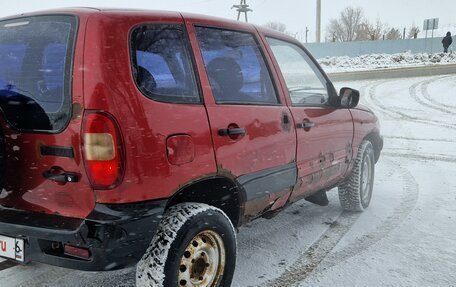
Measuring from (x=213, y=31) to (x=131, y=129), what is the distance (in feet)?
3.39

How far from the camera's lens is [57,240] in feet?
7.18

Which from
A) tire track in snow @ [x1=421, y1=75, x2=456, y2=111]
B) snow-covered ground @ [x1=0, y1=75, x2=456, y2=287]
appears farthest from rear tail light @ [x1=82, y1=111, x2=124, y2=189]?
tire track in snow @ [x1=421, y1=75, x2=456, y2=111]

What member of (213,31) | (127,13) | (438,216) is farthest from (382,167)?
(127,13)

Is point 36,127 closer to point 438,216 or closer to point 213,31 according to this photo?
point 213,31

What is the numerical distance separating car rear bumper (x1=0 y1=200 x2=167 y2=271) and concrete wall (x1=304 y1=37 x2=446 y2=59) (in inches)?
1355

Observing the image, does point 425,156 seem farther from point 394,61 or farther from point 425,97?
point 394,61

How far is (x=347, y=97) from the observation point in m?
4.00

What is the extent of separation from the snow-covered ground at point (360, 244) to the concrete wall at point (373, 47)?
1174 inches

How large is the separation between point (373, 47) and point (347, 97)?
35.2 metres

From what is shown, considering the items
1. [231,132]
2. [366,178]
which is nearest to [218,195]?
[231,132]

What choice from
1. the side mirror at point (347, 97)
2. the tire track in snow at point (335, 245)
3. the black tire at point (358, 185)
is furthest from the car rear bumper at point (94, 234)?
the black tire at point (358, 185)

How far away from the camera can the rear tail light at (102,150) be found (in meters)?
2.13

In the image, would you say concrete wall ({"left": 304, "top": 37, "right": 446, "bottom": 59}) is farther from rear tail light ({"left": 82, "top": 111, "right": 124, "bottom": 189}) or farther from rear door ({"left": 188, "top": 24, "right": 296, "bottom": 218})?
rear tail light ({"left": 82, "top": 111, "right": 124, "bottom": 189})

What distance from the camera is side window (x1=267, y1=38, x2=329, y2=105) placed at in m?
3.47
